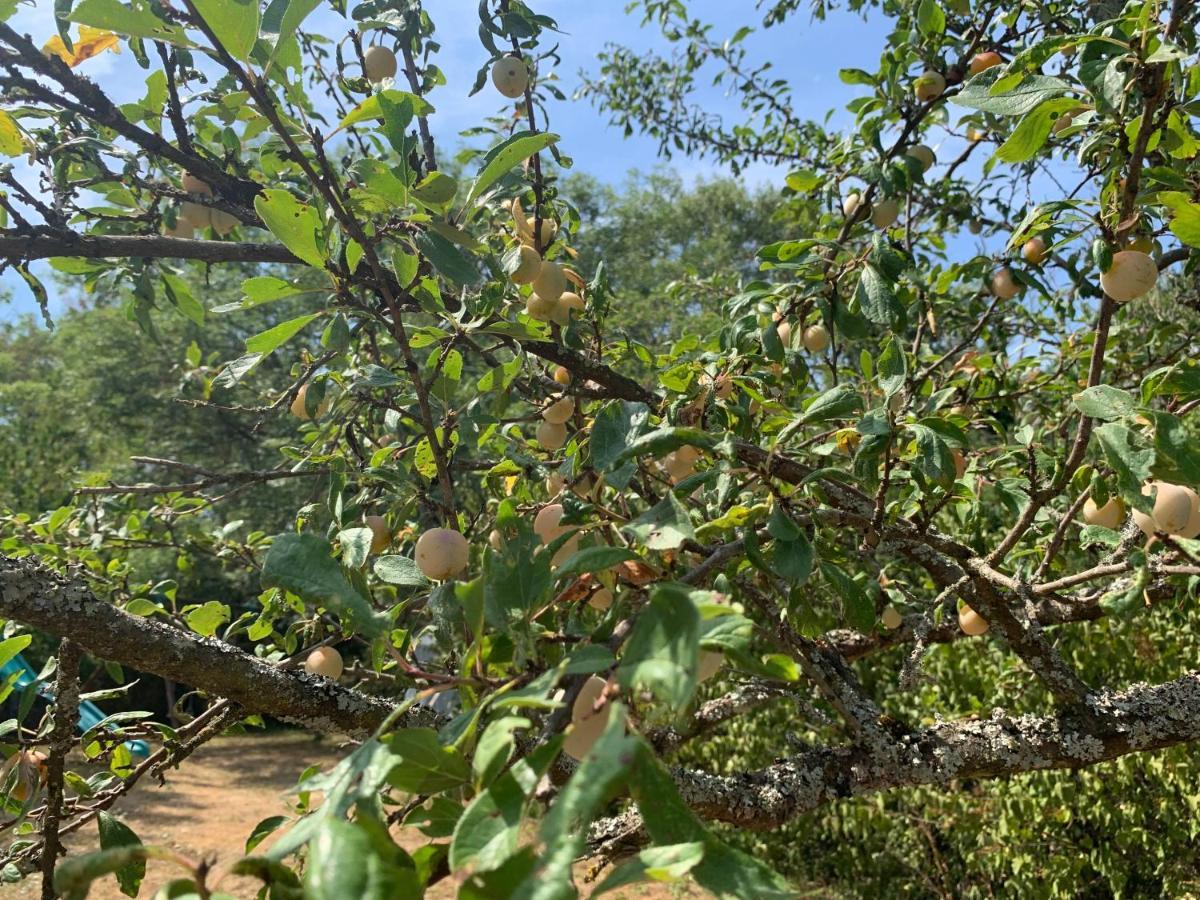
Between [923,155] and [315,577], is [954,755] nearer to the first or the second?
[315,577]

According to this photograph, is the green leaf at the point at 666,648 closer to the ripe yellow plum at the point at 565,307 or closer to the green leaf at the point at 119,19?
the green leaf at the point at 119,19

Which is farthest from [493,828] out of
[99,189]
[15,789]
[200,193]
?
[99,189]

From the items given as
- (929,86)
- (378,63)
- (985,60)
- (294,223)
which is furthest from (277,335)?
(985,60)

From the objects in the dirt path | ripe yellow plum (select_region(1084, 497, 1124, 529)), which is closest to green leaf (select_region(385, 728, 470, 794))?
ripe yellow plum (select_region(1084, 497, 1124, 529))

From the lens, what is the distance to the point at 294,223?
1.02m

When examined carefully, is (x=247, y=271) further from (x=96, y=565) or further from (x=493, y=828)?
(x=493, y=828)

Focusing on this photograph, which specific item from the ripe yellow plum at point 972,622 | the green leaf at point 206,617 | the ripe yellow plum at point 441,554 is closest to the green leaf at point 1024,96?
the ripe yellow plum at point 441,554

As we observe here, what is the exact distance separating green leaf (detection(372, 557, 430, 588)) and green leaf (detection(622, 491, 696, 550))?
351 mm

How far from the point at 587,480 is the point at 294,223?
54 cm

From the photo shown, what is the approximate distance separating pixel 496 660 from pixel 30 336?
17.9 metres

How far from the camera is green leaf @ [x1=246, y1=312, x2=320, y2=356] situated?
113 cm

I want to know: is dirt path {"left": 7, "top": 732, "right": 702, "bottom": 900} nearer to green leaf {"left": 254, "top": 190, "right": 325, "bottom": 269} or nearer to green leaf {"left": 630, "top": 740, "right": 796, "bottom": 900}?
green leaf {"left": 254, "top": 190, "right": 325, "bottom": 269}

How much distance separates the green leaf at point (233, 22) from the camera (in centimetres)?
97

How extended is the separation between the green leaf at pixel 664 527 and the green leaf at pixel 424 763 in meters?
0.25
